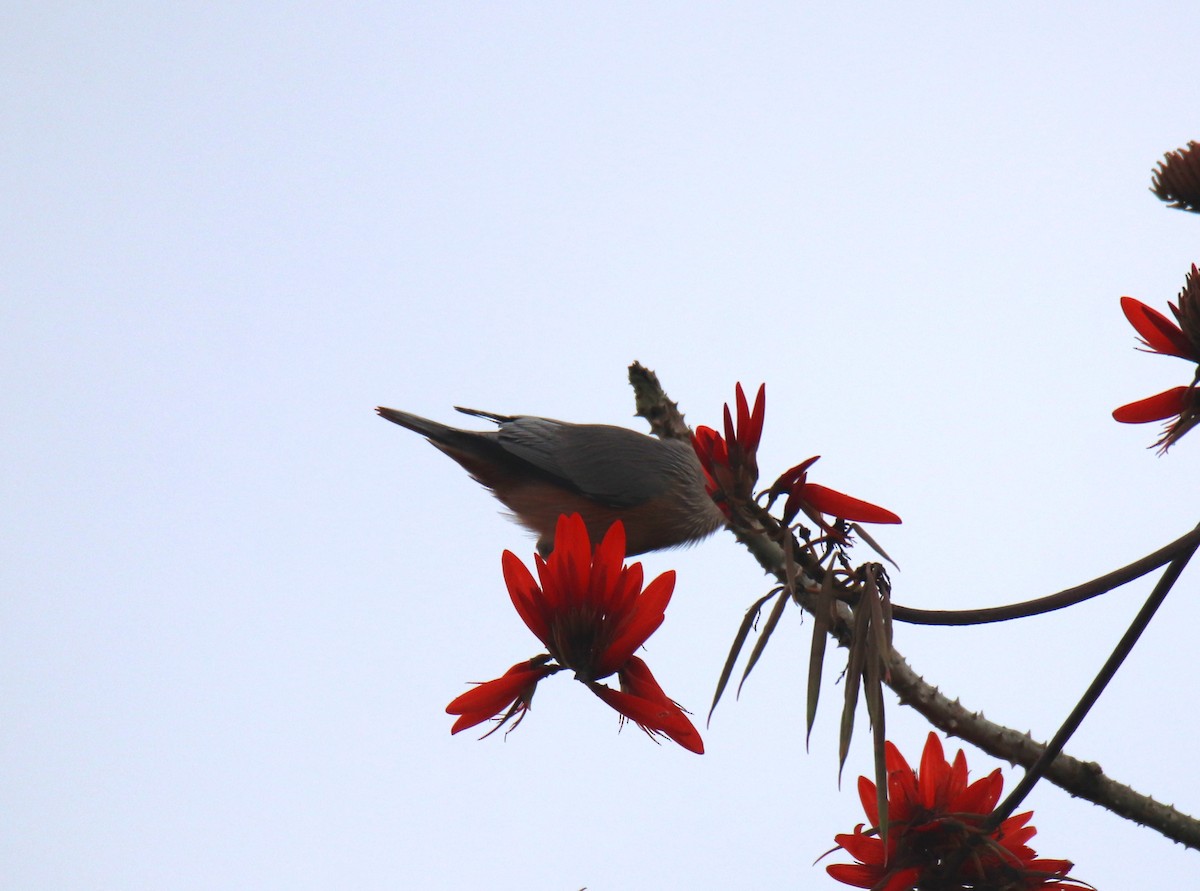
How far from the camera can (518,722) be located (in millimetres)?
1247

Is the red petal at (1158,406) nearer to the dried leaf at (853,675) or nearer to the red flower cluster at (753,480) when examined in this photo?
the red flower cluster at (753,480)

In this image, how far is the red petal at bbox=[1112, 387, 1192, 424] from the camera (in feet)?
4.34

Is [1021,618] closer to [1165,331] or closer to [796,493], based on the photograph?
Answer: [796,493]

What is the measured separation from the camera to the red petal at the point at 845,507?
Answer: 50.7 inches

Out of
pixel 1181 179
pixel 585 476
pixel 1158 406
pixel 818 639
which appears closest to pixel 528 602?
pixel 818 639

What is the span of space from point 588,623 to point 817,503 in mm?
325

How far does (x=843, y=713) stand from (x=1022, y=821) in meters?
0.34

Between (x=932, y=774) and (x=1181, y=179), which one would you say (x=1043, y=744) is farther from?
(x=1181, y=179)

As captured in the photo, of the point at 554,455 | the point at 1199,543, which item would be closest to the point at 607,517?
the point at 554,455

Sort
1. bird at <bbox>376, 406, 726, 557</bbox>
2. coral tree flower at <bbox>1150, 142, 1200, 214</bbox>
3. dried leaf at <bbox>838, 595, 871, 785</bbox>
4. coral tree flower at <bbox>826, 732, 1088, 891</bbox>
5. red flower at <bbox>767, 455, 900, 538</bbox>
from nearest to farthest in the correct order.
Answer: dried leaf at <bbox>838, 595, 871, 785</bbox> < coral tree flower at <bbox>826, 732, 1088, 891</bbox> < red flower at <bbox>767, 455, 900, 538</bbox> < coral tree flower at <bbox>1150, 142, 1200, 214</bbox> < bird at <bbox>376, 406, 726, 557</bbox>

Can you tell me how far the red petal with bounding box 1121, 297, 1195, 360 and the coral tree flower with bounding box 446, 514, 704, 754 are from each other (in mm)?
702

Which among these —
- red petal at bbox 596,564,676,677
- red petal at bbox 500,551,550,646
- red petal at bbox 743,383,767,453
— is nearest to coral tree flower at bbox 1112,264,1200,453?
red petal at bbox 743,383,767,453

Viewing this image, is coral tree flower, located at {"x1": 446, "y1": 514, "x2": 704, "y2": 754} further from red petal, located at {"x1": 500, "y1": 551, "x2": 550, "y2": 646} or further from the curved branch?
the curved branch

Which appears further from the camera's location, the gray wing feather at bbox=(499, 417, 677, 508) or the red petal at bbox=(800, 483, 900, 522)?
the gray wing feather at bbox=(499, 417, 677, 508)
